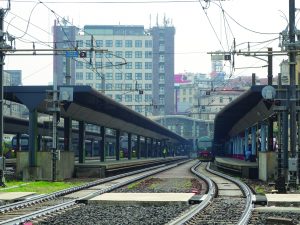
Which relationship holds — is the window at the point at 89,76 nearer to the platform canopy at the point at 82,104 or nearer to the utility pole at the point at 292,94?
the platform canopy at the point at 82,104

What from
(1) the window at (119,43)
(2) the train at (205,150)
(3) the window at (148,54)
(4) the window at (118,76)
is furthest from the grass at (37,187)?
(3) the window at (148,54)

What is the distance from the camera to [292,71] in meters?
23.0

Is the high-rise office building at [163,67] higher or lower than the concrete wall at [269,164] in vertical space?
higher

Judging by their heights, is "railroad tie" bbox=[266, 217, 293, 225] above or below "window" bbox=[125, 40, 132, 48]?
below

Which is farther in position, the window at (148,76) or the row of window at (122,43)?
the window at (148,76)

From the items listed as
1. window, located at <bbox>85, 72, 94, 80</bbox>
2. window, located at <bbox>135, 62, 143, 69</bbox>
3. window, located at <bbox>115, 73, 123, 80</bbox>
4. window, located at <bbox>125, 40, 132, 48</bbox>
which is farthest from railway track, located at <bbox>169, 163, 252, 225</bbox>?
window, located at <bbox>135, 62, 143, 69</bbox>

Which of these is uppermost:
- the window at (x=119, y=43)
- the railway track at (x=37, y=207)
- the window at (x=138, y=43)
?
the window at (x=138, y=43)

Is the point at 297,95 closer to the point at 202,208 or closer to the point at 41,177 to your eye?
the point at 202,208

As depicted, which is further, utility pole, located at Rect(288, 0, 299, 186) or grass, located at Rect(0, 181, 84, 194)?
grass, located at Rect(0, 181, 84, 194)

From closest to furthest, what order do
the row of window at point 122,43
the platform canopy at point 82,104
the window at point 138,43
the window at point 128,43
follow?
1. the platform canopy at point 82,104
2. the row of window at point 122,43
3. the window at point 128,43
4. the window at point 138,43

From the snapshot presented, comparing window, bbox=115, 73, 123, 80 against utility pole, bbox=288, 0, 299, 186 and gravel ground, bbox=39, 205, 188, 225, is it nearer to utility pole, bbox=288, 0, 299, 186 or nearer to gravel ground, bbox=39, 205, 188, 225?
utility pole, bbox=288, 0, 299, 186

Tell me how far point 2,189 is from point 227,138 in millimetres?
70344

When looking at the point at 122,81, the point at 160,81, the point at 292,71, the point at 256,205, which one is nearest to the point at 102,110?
the point at 292,71

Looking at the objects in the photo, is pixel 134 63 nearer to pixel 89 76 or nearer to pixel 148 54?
pixel 148 54
